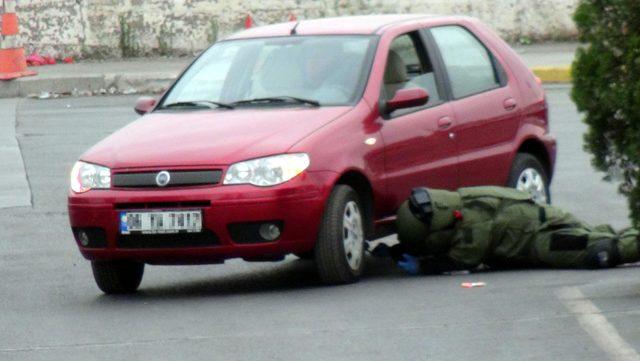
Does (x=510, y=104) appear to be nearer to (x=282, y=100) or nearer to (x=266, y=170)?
(x=282, y=100)

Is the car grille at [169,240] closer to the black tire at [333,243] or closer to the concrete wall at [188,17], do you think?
the black tire at [333,243]

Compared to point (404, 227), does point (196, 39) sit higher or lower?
lower

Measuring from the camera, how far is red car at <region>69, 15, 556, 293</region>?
9.31 metres

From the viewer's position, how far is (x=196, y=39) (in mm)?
25828

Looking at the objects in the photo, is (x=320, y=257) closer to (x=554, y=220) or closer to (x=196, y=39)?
(x=554, y=220)

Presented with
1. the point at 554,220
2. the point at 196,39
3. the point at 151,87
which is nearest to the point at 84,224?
the point at 554,220

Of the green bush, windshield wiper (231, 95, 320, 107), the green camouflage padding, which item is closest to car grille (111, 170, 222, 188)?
windshield wiper (231, 95, 320, 107)

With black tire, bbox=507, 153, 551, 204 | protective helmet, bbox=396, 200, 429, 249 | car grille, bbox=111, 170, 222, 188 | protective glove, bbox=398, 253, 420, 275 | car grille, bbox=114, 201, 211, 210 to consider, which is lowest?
protective glove, bbox=398, 253, 420, 275

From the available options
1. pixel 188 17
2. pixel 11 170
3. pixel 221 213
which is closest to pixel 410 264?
pixel 221 213

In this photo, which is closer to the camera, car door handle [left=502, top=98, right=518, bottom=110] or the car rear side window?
the car rear side window

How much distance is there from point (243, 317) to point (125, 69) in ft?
52.3

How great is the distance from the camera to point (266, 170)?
9281mm

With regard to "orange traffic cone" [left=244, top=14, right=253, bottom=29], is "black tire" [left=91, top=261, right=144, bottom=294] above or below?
above

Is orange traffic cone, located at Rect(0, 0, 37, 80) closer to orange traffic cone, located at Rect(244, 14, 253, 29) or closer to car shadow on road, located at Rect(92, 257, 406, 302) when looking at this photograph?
orange traffic cone, located at Rect(244, 14, 253, 29)
